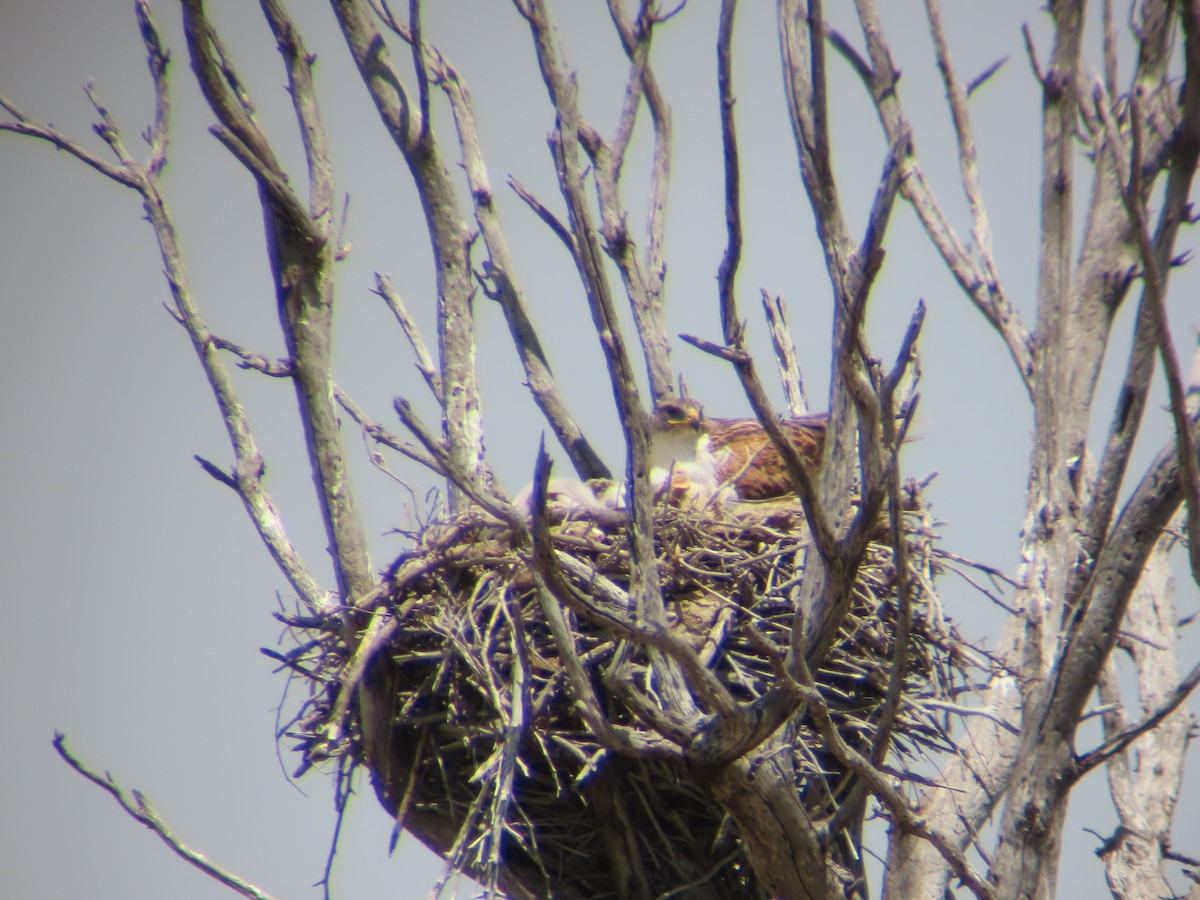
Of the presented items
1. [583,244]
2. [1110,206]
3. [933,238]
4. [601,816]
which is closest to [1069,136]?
[1110,206]

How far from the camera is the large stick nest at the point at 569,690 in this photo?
3688 mm

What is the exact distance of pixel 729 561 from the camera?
402cm

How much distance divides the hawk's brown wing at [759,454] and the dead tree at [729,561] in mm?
429

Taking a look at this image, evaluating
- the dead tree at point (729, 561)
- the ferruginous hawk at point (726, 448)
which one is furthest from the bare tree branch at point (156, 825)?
the ferruginous hawk at point (726, 448)

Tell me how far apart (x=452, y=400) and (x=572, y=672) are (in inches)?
71.1

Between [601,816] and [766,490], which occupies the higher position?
[766,490]

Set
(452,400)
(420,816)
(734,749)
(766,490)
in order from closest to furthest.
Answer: (734,749)
(420,816)
(452,400)
(766,490)

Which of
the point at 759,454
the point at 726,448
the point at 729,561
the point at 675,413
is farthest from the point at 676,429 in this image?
the point at 729,561

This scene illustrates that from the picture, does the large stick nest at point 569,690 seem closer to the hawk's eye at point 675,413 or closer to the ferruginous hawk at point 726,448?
the ferruginous hawk at point 726,448

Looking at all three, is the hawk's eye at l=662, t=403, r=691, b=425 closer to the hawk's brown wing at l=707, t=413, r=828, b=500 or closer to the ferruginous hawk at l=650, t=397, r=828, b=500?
the ferruginous hawk at l=650, t=397, r=828, b=500

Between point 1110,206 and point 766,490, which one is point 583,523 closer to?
point 766,490

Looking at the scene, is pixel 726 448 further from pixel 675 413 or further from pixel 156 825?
pixel 156 825

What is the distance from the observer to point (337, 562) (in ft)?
12.6

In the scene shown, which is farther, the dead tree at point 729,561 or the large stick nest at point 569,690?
the large stick nest at point 569,690
